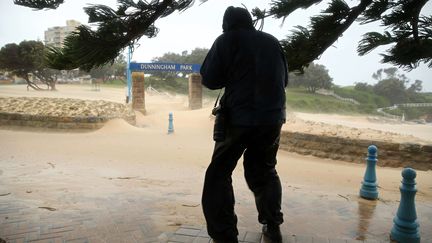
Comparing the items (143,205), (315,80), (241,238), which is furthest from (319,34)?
(315,80)

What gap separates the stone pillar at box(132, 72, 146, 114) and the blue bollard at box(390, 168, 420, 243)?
15765 millimetres

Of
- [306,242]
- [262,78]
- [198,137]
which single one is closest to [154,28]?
[262,78]

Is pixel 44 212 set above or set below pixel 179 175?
above

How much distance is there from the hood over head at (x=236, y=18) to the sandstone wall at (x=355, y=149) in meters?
7.53

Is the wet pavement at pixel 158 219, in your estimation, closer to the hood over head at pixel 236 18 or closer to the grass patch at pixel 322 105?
the hood over head at pixel 236 18

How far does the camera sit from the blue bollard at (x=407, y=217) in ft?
9.93

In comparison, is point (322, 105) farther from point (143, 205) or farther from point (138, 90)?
point (143, 205)

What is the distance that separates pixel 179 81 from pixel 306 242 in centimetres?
4245

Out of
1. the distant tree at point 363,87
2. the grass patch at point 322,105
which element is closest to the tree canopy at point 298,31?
the grass patch at point 322,105

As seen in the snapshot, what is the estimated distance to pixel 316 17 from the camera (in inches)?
122

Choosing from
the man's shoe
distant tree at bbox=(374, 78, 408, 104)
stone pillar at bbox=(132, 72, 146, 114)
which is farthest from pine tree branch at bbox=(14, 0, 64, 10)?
distant tree at bbox=(374, 78, 408, 104)

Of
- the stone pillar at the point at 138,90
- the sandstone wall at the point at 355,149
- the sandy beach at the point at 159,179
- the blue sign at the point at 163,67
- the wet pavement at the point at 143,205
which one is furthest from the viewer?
the blue sign at the point at 163,67

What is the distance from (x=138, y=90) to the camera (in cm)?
1767

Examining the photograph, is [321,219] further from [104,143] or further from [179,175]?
[104,143]
